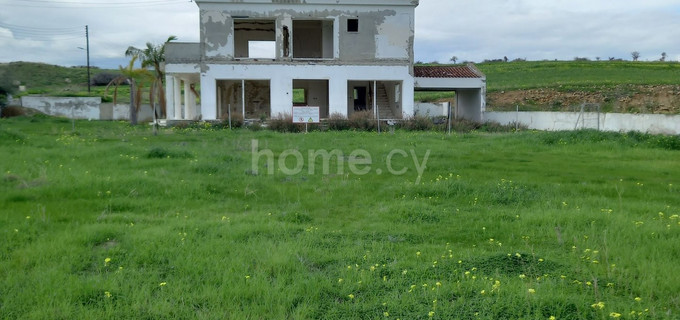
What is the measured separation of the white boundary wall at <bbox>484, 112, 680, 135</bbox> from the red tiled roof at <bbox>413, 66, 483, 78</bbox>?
105 inches

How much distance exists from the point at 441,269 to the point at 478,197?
4.17 metres

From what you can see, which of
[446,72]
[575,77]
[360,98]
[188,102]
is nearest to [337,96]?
[360,98]

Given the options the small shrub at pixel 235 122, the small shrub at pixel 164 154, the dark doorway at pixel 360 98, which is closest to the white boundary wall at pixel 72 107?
the small shrub at pixel 235 122

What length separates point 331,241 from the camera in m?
6.86

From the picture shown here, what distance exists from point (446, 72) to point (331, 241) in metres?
29.6

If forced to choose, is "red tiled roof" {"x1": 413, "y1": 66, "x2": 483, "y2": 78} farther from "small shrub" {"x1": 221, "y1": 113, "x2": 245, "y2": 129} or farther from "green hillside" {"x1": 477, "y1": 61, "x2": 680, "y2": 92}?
"green hillside" {"x1": 477, "y1": 61, "x2": 680, "y2": 92}

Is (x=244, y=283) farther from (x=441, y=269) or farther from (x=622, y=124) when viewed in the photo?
(x=622, y=124)

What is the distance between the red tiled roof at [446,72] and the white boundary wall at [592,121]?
105 inches

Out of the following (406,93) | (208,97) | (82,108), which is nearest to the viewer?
(208,97)

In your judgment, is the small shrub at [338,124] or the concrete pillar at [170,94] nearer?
the small shrub at [338,124]

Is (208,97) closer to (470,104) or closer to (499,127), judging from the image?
(499,127)

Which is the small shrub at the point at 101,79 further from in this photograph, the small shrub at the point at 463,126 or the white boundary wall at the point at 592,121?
the small shrub at the point at 463,126

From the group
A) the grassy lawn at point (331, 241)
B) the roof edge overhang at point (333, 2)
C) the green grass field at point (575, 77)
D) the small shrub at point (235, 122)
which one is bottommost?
the grassy lawn at point (331, 241)

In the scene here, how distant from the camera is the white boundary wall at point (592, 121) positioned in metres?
22.3
